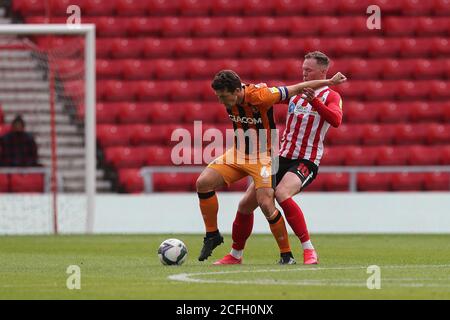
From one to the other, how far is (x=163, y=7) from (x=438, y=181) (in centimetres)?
690

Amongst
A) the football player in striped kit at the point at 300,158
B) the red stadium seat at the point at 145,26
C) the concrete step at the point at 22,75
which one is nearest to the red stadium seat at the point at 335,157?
the red stadium seat at the point at 145,26

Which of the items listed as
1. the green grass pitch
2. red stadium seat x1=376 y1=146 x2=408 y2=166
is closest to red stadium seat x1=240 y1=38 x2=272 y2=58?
red stadium seat x1=376 y1=146 x2=408 y2=166

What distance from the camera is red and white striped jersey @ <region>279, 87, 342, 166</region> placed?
35.2 feet

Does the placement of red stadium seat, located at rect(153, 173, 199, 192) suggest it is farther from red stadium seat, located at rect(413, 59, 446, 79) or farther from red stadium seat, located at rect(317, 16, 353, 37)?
red stadium seat, located at rect(413, 59, 446, 79)

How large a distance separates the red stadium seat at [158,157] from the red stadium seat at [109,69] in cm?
225

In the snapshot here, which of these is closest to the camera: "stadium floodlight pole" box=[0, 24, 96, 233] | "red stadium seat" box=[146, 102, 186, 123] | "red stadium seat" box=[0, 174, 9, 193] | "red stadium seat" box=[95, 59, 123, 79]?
"stadium floodlight pole" box=[0, 24, 96, 233]

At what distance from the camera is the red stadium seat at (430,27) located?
76.2 feet

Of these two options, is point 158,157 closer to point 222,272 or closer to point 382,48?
point 382,48

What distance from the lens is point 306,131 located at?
10719mm

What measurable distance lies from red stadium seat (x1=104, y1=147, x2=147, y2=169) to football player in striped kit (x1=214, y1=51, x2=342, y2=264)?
9604 mm

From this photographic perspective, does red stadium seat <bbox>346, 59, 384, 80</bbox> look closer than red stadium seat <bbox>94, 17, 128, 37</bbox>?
Yes

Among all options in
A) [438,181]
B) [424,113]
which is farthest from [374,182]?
[424,113]

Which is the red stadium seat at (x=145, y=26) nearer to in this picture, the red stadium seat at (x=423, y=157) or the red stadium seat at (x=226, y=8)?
the red stadium seat at (x=226, y=8)
